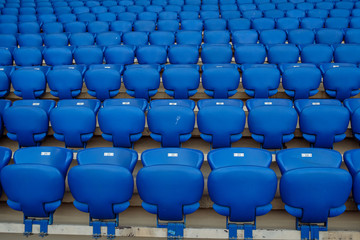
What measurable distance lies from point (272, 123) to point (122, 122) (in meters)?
1.13

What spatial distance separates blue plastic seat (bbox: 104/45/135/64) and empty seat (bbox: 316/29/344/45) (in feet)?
7.99

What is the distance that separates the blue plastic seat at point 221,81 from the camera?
3.09 metres

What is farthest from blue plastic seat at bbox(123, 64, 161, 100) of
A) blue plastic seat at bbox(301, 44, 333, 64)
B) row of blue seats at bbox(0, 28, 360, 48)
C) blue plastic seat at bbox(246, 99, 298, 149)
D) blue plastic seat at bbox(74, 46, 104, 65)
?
blue plastic seat at bbox(301, 44, 333, 64)

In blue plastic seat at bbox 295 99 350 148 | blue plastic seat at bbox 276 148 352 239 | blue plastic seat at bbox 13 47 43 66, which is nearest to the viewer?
blue plastic seat at bbox 276 148 352 239

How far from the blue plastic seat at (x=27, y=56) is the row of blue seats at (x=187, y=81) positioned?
0.70 m

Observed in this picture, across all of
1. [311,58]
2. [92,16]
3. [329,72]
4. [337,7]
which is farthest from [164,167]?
[337,7]

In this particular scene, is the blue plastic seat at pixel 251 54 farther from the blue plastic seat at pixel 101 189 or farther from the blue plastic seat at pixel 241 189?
the blue plastic seat at pixel 101 189

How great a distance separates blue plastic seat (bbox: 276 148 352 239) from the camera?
1.69 meters

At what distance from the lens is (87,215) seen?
7.30 ft

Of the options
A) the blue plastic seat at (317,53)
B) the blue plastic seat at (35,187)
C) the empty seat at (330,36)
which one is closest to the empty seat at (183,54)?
the blue plastic seat at (317,53)

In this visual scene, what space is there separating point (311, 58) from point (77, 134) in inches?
106

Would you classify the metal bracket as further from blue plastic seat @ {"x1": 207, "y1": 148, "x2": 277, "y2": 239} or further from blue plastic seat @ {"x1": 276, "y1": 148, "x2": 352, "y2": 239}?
blue plastic seat @ {"x1": 276, "y1": 148, "x2": 352, "y2": 239}

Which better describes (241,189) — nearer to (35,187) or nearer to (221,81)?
(35,187)

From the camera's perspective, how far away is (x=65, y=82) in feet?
10.5
